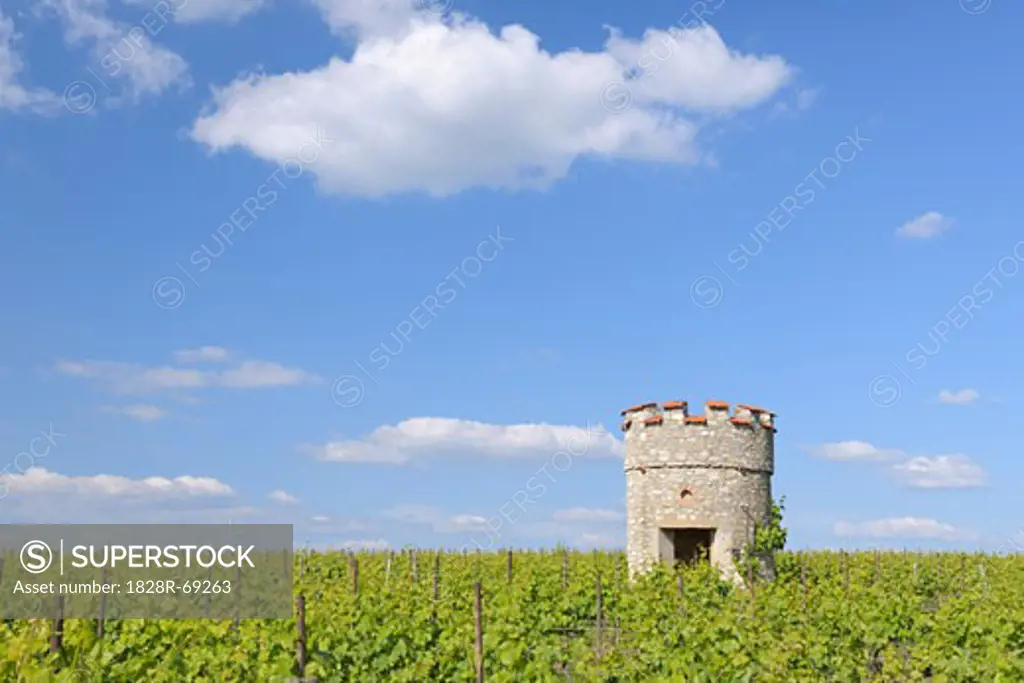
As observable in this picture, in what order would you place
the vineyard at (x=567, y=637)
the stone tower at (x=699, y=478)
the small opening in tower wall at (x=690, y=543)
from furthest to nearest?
the small opening in tower wall at (x=690, y=543)
the stone tower at (x=699, y=478)
the vineyard at (x=567, y=637)

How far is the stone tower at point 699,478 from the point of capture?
2039 cm

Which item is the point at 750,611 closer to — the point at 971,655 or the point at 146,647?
the point at 971,655

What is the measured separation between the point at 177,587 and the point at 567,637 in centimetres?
1016

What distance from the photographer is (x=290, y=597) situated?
22.1 metres

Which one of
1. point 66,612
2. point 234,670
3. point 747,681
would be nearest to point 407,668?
point 234,670

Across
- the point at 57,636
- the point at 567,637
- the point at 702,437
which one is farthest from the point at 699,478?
the point at 57,636

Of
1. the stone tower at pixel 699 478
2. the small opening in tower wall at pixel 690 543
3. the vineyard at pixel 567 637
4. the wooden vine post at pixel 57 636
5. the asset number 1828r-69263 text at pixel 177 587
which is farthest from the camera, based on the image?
the small opening in tower wall at pixel 690 543

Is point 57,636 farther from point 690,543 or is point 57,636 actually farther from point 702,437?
point 690,543

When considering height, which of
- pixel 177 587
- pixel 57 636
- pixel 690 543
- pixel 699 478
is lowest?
pixel 177 587

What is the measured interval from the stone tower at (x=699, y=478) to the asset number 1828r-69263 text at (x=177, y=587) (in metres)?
8.86

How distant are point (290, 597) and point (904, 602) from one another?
11.9m

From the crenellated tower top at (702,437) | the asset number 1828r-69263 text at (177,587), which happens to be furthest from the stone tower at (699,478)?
the asset number 1828r-69263 text at (177,587)

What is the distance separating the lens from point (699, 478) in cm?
2038

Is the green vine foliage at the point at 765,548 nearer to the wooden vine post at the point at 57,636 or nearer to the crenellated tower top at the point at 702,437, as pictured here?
the crenellated tower top at the point at 702,437
